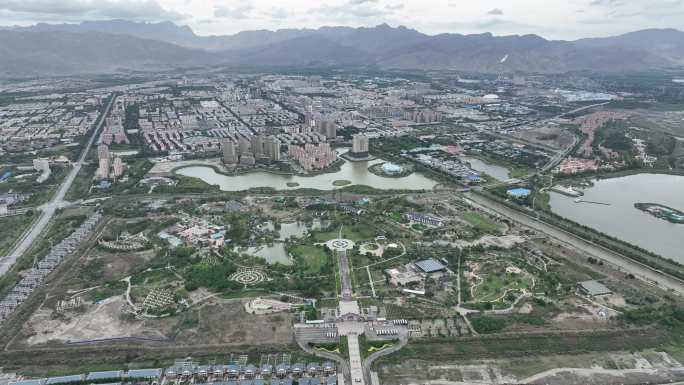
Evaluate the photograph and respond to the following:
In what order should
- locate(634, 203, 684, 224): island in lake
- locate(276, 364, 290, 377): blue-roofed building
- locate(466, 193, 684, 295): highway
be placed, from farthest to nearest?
locate(634, 203, 684, 224): island in lake, locate(466, 193, 684, 295): highway, locate(276, 364, 290, 377): blue-roofed building

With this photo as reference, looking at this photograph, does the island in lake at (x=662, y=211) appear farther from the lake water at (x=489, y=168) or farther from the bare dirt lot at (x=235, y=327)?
the bare dirt lot at (x=235, y=327)

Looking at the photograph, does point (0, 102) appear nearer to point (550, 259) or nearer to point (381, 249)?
point (381, 249)

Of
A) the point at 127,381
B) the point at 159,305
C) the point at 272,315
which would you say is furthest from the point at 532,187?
the point at 127,381

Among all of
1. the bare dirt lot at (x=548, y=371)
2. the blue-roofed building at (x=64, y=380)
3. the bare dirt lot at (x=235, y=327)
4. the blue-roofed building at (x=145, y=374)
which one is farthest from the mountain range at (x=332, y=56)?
the blue-roofed building at (x=64, y=380)

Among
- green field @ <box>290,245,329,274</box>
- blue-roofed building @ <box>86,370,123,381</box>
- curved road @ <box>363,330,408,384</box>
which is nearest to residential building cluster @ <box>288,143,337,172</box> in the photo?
green field @ <box>290,245,329,274</box>

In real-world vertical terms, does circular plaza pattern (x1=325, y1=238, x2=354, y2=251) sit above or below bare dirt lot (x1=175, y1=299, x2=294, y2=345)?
above

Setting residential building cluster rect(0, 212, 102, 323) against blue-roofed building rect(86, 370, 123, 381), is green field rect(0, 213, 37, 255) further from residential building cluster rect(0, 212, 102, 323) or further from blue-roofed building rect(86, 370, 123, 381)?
blue-roofed building rect(86, 370, 123, 381)

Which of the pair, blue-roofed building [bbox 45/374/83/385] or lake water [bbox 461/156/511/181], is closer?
blue-roofed building [bbox 45/374/83/385]

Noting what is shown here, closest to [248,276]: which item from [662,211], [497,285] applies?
[497,285]
